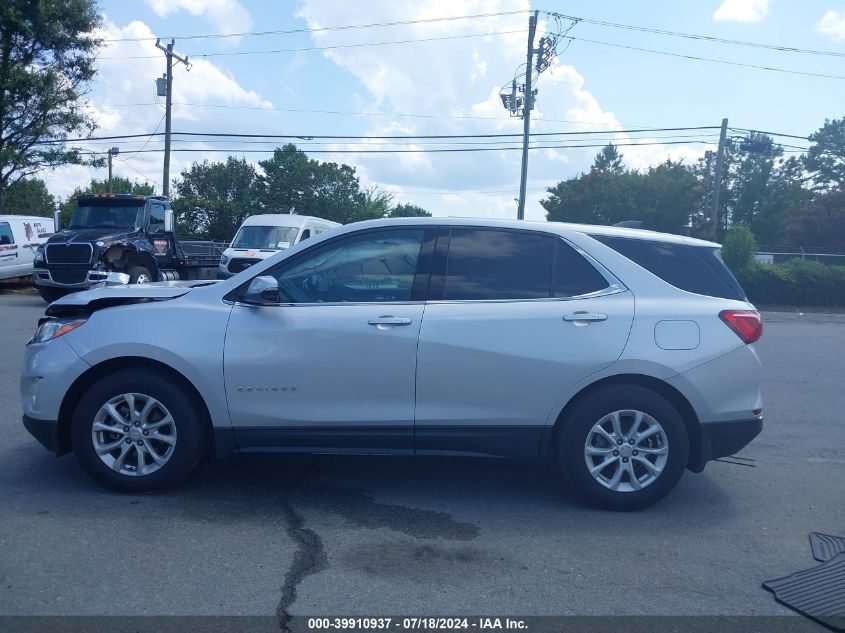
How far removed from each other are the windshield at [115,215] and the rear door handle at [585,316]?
1527 cm

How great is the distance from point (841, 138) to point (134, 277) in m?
66.8

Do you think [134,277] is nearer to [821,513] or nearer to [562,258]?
[562,258]

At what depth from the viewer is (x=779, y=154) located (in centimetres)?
6238

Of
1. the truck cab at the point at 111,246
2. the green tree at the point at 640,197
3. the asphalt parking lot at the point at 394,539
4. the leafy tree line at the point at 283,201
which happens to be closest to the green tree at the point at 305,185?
the leafy tree line at the point at 283,201

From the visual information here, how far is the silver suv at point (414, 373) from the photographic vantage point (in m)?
5.08

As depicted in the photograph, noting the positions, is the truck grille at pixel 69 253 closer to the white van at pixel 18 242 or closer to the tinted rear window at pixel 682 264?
the white van at pixel 18 242

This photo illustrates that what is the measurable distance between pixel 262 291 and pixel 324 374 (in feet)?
2.13

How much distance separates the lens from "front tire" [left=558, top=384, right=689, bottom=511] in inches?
201

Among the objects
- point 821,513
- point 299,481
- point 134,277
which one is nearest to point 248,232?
Answer: point 134,277

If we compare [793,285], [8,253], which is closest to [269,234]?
[8,253]

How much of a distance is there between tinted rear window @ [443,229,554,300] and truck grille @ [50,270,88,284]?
14418 mm

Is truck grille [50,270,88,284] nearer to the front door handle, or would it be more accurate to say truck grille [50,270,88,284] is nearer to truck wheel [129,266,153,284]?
truck wheel [129,266,153,284]

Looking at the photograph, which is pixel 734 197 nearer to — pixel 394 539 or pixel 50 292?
pixel 50 292

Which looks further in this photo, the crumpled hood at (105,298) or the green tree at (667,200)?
the green tree at (667,200)
